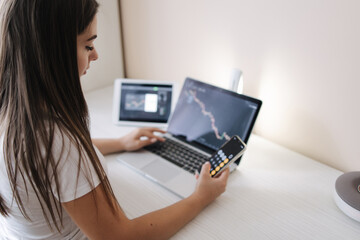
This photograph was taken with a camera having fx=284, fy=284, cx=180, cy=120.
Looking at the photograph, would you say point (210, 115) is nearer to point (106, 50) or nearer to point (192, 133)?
point (192, 133)

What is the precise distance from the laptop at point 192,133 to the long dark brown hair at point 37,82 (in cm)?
35

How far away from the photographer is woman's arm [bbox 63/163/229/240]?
514 millimetres

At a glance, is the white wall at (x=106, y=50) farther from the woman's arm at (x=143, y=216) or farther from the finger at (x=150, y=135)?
the woman's arm at (x=143, y=216)

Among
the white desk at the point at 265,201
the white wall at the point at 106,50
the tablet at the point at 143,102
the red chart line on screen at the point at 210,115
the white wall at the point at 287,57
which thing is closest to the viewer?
the white desk at the point at 265,201

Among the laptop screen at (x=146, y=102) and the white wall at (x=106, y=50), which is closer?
the laptop screen at (x=146, y=102)

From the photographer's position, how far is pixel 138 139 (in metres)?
0.93

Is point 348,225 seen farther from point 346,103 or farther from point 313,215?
point 346,103

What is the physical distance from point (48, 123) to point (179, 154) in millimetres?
469

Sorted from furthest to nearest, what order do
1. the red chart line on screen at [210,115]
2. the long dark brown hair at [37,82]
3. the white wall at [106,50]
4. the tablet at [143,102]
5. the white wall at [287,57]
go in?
the white wall at [106,50]
the tablet at [143,102]
the red chart line on screen at [210,115]
the white wall at [287,57]
the long dark brown hair at [37,82]

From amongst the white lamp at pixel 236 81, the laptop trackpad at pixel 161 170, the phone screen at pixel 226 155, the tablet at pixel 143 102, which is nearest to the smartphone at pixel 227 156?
the phone screen at pixel 226 155

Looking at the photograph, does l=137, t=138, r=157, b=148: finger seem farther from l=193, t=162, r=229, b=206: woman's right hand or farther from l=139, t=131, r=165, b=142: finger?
l=193, t=162, r=229, b=206: woman's right hand

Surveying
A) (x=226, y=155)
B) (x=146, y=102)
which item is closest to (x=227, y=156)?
(x=226, y=155)

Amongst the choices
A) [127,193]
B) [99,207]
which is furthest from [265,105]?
[99,207]

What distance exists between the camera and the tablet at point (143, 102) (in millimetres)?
1077
